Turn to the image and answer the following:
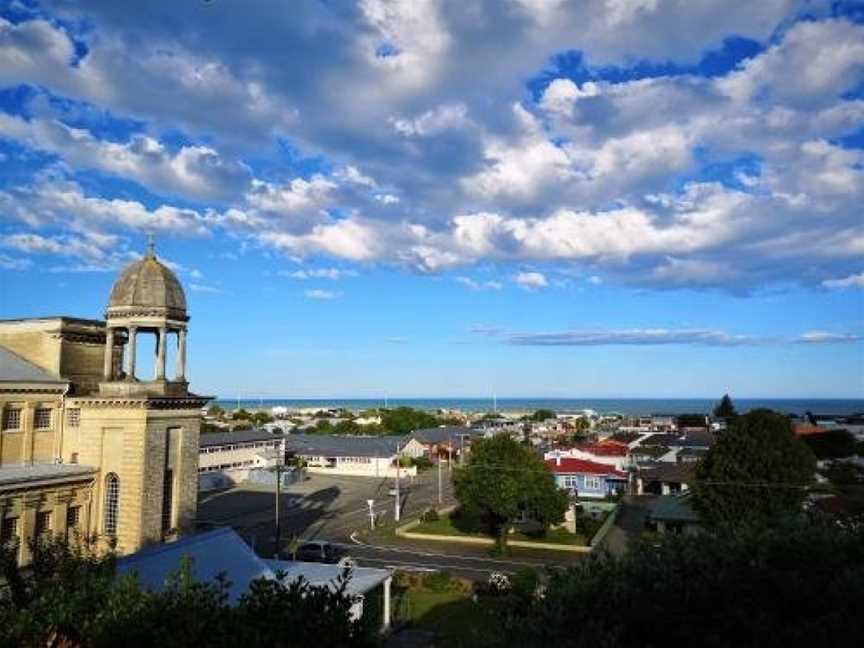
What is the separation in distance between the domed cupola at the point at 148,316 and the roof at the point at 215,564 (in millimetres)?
10230

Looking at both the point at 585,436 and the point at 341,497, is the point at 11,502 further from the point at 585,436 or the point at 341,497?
the point at 585,436

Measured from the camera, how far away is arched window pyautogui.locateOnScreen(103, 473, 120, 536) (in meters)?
36.0

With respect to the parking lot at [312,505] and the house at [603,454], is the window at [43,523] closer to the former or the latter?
the parking lot at [312,505]

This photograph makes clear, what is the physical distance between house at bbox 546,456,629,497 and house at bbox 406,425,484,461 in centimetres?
2815

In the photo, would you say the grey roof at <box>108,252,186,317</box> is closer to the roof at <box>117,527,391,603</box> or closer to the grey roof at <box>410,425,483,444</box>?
the roof at <box>117,527,391,603</box>

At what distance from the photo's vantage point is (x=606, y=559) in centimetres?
1560

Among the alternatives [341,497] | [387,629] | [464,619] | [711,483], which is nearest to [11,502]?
[387,629]

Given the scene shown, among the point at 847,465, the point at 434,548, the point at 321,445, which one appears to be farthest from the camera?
the point at 321,445

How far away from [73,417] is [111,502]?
5519 millimetres

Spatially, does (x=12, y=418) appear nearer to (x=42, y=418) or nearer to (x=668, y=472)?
(x=42, y=418)

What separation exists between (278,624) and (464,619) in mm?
23212

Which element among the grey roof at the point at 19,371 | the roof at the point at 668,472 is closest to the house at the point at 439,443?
the roof at the point at 668,472

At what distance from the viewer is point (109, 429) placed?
36312mm

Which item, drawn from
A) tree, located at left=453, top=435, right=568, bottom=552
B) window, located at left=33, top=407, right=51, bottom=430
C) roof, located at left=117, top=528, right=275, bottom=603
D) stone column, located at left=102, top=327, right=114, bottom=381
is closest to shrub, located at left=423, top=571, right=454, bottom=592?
tree, located at left=453, top=435, right=568, bottom=552
